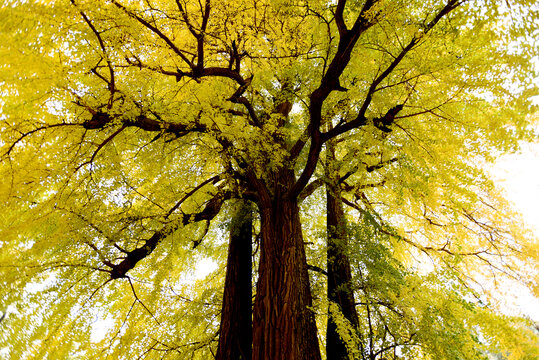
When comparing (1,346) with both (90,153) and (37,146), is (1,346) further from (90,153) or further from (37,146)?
(90,153)

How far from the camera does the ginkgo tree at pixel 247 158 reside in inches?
83.7

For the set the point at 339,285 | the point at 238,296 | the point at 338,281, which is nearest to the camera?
the point at 339,285

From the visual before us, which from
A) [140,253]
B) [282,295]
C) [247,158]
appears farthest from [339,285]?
[140,253]

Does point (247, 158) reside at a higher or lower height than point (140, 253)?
higher

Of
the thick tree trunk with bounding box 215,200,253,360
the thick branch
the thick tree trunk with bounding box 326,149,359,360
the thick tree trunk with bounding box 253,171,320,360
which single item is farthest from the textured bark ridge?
the thick branch

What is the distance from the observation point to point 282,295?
9.32 ft

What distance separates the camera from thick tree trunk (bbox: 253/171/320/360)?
2574mm

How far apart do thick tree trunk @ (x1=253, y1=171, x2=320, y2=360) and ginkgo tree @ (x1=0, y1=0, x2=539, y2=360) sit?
18 mm

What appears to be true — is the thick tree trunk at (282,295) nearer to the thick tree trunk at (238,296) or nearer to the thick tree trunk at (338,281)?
the thick tree trunk at (338,281)

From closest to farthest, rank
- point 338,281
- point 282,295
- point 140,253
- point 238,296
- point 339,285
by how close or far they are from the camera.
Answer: point 282,295 → point 140,253 → point 339,285 → point 338,281 → point 238,296

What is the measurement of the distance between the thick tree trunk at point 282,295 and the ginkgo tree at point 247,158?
2cm

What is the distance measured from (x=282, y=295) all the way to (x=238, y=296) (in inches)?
44.3

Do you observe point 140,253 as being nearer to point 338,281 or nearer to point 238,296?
point 238,296

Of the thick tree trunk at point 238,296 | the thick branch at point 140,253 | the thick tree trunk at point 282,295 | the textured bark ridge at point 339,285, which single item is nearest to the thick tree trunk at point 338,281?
the textured bark ridge at point 339,285
